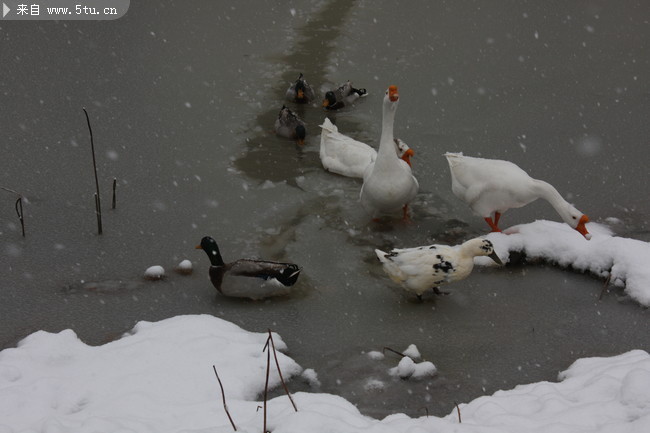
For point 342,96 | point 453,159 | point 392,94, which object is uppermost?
point 392,94

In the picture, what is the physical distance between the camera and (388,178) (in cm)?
682

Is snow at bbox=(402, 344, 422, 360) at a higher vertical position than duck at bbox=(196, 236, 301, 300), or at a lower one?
lower

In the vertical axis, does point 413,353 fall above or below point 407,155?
below

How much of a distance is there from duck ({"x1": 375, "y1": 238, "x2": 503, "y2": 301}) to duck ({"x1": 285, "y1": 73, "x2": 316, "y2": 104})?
4.09 metres

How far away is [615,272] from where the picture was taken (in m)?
6.19

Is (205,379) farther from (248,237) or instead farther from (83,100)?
(83,100)

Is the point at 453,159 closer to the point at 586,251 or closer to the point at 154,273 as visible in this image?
the point at 586,251

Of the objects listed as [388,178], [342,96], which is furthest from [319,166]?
[342,96]

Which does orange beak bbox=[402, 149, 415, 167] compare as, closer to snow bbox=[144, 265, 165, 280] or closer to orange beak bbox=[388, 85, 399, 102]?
orange beak bbox=[388, 85, 399, 102]

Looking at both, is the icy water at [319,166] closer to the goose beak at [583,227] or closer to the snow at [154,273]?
the snow at [154,273]

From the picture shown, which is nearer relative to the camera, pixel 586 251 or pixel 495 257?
pixel 495 257

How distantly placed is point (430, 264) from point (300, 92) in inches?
172

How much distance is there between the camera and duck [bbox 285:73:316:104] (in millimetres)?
9484

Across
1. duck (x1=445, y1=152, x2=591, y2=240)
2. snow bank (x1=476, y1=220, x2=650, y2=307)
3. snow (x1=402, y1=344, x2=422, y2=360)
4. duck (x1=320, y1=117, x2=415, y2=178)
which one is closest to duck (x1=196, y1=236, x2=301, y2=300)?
snow (x1=402, y1=344, x2=422, y2=360)
